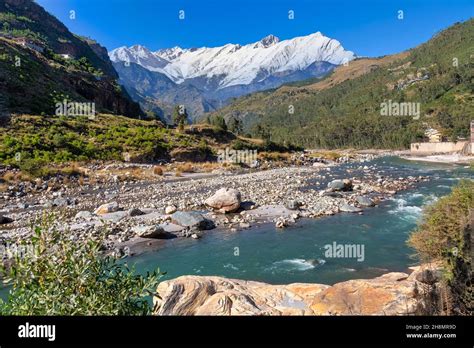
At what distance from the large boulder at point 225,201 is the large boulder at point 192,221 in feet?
13.0

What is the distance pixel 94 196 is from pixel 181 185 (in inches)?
443

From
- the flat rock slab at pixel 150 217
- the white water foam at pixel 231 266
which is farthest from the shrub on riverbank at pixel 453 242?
the flat rock slab at pixel 150 217

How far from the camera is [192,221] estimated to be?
24625 millimetres

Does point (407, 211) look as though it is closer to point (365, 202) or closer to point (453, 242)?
point (365, 202)

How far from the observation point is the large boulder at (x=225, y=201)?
95.5 ft

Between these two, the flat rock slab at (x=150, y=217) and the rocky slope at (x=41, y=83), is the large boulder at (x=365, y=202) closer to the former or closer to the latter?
the flat rock slab at (x=150, y=217)

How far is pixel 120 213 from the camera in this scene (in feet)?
90.0

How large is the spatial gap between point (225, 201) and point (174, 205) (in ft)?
16.6

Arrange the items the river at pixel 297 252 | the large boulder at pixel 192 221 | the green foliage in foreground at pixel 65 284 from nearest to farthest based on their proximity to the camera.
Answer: the green foliage in foreground at pixel 65 284
the river at pixel 297 252
the large boulder at pixel 192 221

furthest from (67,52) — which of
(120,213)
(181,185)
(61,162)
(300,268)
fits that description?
(300,268)

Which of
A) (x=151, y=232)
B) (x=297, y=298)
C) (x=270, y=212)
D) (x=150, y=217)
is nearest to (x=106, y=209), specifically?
(x=150, y=217)
